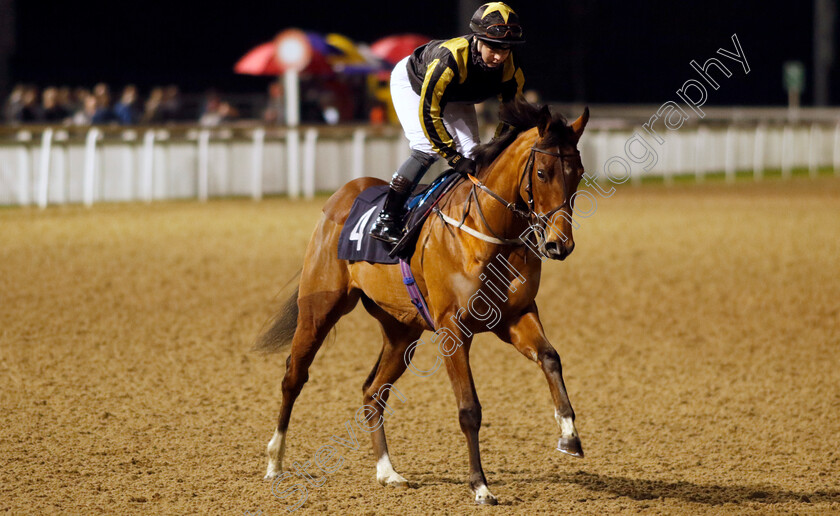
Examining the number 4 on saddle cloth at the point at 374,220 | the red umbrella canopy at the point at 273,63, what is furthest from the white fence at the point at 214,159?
the number 4 on saddle cloth at the point at 374,220

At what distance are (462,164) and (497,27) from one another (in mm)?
658

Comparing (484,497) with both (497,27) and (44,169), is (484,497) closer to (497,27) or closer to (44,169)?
(497,27)

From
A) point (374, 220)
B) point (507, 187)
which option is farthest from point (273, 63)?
point (507, 187)

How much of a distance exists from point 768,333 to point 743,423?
2.87 metres

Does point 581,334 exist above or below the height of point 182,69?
below

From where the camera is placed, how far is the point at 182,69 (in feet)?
105

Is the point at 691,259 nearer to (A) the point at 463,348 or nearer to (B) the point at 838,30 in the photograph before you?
(A) the point at 463,348

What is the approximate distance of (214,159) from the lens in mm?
19172

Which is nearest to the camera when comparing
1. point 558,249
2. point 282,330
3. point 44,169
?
point 558,249

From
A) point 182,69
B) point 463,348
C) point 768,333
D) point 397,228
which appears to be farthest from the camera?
point 182,69

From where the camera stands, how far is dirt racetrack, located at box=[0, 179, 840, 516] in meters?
4.98

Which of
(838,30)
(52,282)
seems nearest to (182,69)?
(52,282)

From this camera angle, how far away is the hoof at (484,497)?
469 centimetres

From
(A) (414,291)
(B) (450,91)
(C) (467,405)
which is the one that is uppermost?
(B) (450,91)
